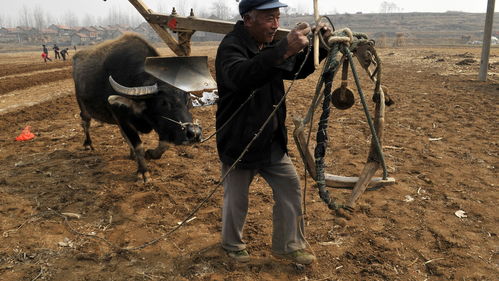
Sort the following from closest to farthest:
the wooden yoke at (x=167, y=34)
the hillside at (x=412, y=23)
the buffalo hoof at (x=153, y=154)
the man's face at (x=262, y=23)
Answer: the man's face at (x=262, y=23) < the buffalo hoof at (x=153, y=154) < the wooden yoke at (x=167, y=34) < the hillside at (x=412, y=23)

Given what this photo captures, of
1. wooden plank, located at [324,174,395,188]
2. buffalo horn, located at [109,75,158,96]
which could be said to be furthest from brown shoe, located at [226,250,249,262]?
buffalo horn, located at [109,75,158,96]

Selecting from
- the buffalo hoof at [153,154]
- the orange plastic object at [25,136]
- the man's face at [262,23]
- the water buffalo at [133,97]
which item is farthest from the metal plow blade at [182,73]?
the orange plastic object at [25,136]

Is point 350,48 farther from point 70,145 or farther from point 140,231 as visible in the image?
point 70,145

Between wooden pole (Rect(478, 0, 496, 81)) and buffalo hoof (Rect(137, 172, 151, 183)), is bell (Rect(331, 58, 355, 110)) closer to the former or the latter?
buffalo hoof (Rect(137, 172, 151, 183))

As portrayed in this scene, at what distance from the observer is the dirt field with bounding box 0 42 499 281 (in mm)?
3293

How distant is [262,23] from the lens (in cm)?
267

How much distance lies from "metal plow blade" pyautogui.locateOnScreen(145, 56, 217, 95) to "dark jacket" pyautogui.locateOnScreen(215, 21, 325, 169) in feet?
6.24

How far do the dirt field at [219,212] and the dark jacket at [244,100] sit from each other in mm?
1110

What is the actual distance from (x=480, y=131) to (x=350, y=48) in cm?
557

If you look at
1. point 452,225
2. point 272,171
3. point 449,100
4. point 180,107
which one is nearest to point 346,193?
point 452,225

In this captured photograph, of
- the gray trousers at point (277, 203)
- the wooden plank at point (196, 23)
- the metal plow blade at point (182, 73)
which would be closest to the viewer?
the gray trousers at point (277, 203)

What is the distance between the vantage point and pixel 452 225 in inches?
153

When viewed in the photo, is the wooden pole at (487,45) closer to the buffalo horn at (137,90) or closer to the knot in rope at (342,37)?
the buffalo horn at (137,90)

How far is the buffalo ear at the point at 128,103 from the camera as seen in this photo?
4762mm
